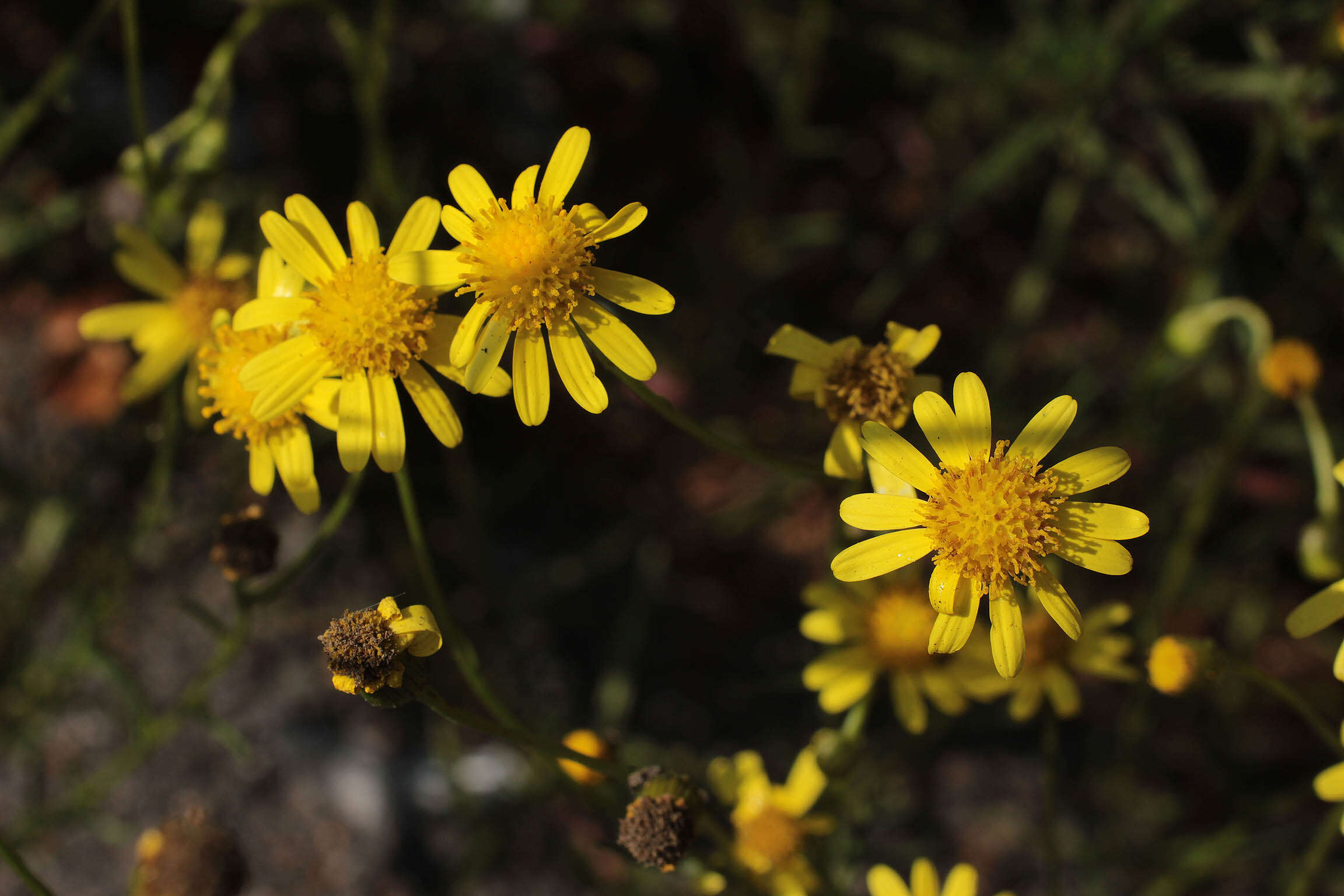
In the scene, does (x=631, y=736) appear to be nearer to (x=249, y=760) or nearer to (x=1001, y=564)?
(x=249, y=760)

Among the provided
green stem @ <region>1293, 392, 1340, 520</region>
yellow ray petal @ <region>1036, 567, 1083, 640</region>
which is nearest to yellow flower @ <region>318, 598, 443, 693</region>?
yellow ray petal @ <region>1036, 567, 1083, 640</region>

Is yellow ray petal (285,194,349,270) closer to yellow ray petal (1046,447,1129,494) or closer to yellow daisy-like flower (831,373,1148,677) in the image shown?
yellow daisy-like flower (831,373,1148,677)

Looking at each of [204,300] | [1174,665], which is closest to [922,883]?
[1174,665]

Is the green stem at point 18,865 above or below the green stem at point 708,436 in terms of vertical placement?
below

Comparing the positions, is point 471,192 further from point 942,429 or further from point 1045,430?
point 1045,430

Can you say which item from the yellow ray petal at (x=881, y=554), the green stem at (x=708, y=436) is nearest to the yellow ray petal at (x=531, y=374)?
the green stem at (x=708, y=436)

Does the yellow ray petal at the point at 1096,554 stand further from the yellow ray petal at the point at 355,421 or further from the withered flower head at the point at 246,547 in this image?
the withered flower head at the point at 246,547
